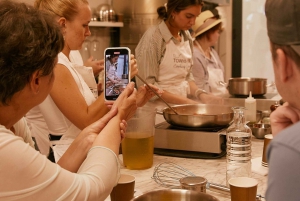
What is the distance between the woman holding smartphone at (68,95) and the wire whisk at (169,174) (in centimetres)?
35

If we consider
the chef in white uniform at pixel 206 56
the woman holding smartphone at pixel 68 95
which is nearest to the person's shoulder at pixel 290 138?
the woman holding smartphone at pixel 68 95

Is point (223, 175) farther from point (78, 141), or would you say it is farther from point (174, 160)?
point (78, 141)

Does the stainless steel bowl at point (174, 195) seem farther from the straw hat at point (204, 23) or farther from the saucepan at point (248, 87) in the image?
the straw hat at point (204, 23)

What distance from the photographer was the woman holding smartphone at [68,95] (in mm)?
1770

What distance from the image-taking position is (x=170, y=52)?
2.96 m

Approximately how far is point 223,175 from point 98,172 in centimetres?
64

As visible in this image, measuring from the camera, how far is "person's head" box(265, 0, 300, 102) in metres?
0.79

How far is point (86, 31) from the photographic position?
196 cm

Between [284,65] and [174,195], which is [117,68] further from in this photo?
[284,65]

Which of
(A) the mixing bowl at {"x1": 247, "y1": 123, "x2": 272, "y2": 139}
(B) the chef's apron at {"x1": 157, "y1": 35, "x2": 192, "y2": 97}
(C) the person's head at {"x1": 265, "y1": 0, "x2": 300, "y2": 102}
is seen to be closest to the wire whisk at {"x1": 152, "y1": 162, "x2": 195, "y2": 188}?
(A) the mixing bowl at {"x1": 247, "y1": 123, "x2": 272, "y2": 139}

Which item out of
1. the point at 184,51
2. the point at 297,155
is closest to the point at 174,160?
Result: the point at 297,155

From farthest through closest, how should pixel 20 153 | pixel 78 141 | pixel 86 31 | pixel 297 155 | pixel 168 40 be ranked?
pixel 168 40
pixel 86 31
pixel 78 141
pixel 20 153
pixel 297 155

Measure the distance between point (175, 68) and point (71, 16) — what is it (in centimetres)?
128

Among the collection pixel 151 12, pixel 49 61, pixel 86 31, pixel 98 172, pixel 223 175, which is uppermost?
pixel 151 12
